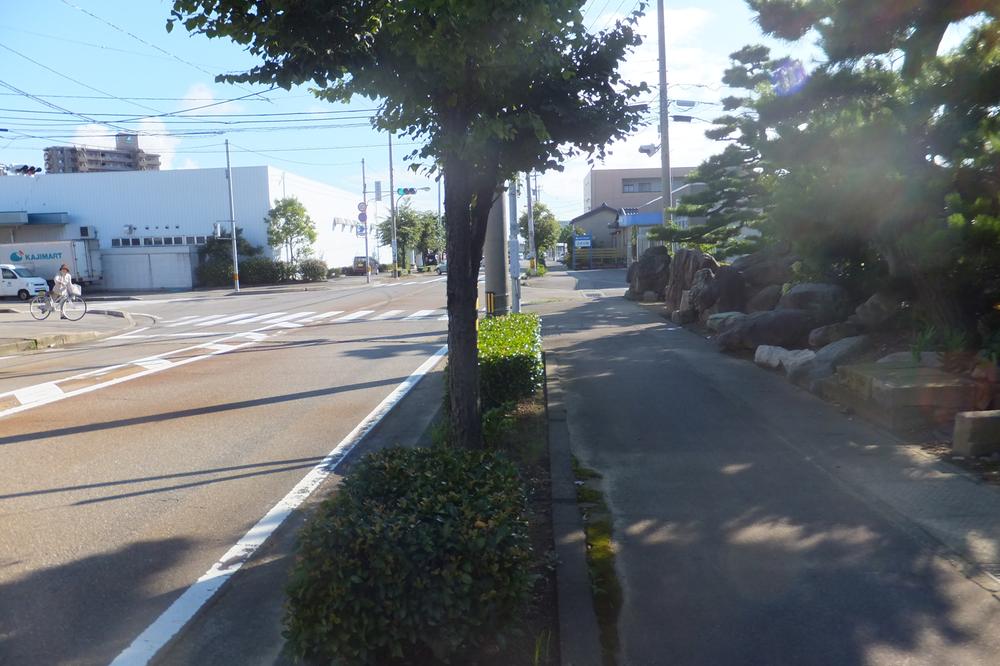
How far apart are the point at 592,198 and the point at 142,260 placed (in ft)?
182

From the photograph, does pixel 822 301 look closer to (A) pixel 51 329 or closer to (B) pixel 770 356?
(B) pixel 770 356

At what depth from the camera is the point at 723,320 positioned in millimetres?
16141

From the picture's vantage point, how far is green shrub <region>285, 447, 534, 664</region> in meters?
3.44

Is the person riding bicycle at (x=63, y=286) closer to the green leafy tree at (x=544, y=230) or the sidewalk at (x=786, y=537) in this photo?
the sidewalk at (x=786, y=537)

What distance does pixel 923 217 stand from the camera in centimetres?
941

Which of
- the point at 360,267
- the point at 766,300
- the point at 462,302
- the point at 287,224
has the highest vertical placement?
the point at 287,224

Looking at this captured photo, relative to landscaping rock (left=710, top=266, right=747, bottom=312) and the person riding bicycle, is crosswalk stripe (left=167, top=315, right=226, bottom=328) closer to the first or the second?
the person riding bicycle

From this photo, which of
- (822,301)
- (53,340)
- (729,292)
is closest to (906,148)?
(822,301)

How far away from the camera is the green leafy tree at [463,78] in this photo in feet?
15.7

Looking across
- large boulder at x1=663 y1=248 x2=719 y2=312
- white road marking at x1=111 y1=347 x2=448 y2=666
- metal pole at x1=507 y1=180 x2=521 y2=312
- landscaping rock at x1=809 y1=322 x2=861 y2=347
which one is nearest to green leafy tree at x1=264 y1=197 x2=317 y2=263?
large boulder at x1=663 y1=248 x2=719 y2=312

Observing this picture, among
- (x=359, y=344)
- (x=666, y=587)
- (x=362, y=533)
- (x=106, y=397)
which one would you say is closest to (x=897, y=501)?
(x=666, y=587)

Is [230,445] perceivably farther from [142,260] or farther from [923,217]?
[142,260]

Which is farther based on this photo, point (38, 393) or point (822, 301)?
point (822, 301)

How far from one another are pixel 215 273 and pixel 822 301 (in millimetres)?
43543
